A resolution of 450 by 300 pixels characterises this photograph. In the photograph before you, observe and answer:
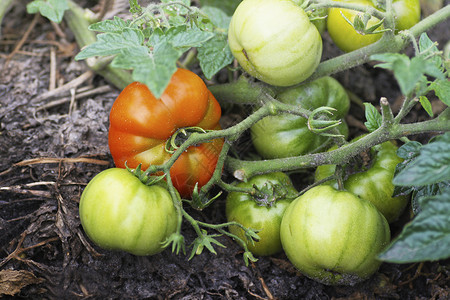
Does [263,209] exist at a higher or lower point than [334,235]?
lower

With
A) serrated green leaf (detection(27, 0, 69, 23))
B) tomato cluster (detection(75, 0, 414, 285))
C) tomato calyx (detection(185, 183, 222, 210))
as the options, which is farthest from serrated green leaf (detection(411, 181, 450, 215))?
serrated green leaf (detection(27, 0, 69, 23))

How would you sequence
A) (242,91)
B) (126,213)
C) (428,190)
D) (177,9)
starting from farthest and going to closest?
1. (242,91)
2. (177,9)
3. (428,190)
4. (126,213)

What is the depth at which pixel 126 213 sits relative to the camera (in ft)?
4.21

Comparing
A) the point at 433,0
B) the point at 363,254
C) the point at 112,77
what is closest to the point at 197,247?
the point at 363,254

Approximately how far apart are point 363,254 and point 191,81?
747 mm

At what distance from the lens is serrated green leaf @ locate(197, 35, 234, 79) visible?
167 cm

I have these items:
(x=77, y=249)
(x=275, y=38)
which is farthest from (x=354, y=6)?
(x=77, y=249)

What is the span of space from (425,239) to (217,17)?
1239 millimetres

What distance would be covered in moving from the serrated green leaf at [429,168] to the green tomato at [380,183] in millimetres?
452

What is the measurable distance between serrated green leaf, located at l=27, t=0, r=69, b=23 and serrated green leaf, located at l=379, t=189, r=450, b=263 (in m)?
1.57

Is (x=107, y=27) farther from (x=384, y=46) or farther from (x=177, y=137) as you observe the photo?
(x=384, y=46)

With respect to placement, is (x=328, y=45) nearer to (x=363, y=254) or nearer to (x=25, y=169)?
(x=363, y=254)

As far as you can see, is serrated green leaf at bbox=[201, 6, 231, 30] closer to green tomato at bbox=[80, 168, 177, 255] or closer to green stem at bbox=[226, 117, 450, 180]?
green stem at bbox=[226, 117, 450, 180]

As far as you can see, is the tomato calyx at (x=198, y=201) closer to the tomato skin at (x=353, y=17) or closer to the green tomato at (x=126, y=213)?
the green tomato at (x=126, y=213)
